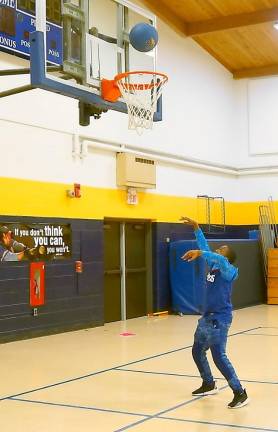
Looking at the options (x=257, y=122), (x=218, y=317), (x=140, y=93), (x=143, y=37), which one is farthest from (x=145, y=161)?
(x=218, y=317)

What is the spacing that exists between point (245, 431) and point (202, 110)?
12.6 m

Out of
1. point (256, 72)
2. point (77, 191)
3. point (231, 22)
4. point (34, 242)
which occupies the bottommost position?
point (34, 242)

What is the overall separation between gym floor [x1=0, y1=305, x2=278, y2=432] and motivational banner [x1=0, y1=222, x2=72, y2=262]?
1.48m

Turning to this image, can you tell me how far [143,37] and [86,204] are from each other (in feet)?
18.7

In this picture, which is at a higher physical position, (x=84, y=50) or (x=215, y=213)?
(x=84, y=50)

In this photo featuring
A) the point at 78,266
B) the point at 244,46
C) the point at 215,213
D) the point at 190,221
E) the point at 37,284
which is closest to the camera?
the point at 190,221

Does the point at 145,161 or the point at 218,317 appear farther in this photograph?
the point at 145,161

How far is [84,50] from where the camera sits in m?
8.09

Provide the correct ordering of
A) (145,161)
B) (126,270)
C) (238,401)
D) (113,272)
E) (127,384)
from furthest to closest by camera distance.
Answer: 1. (145,161)
2. (126,270)
3. (113,272)
4. (127,384)
5. (238,401)

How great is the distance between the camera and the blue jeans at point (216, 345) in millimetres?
6387

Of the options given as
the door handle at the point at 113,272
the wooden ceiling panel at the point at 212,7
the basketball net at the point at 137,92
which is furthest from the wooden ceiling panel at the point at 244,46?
the basketball net at the point at 137,92

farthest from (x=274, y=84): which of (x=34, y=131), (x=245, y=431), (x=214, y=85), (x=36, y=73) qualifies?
(x=245, y=431)

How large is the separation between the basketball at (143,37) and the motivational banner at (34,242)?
4447 millimetres

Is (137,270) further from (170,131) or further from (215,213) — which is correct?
(215,213)
